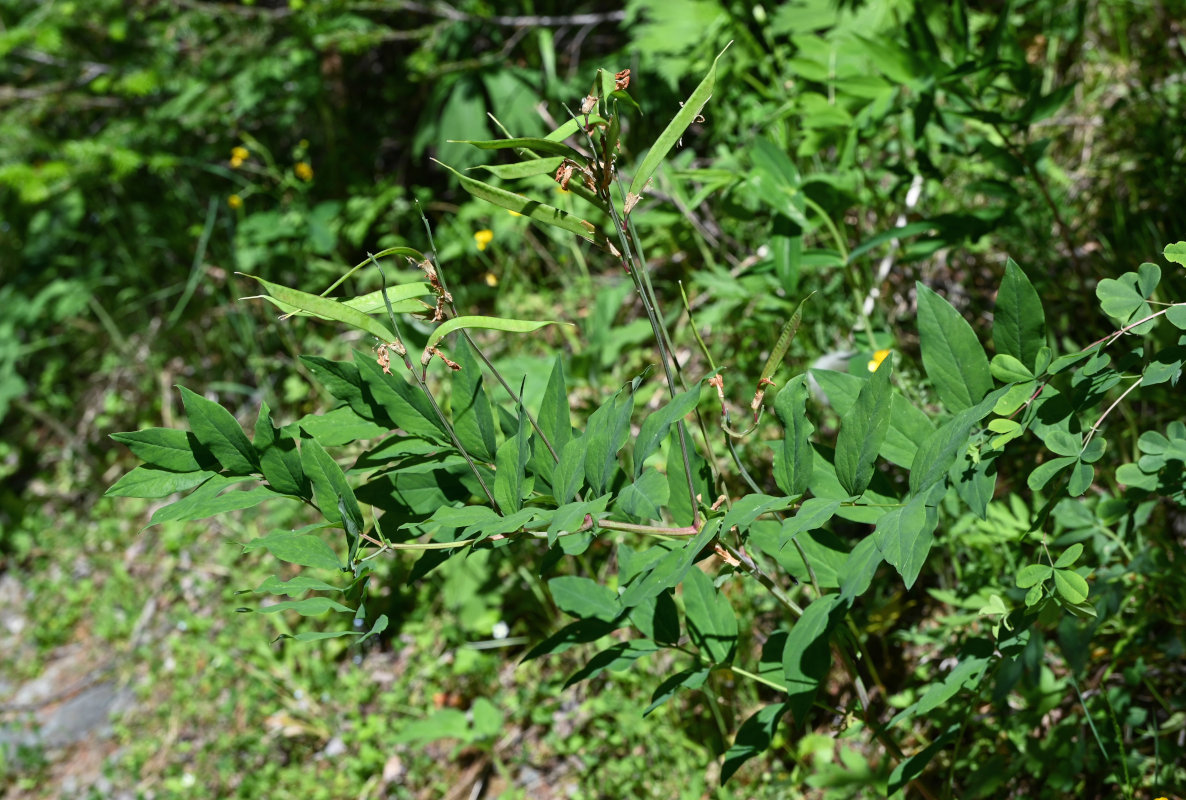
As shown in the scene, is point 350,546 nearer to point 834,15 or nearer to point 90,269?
point 834,15

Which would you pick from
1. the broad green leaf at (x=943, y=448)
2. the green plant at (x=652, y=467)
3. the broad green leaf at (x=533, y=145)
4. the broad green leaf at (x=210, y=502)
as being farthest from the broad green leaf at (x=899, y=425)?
the broad green leaf at (x=210, y=502)

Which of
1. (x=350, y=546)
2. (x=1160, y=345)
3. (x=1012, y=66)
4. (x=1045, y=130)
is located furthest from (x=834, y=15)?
(x=350, y=546)

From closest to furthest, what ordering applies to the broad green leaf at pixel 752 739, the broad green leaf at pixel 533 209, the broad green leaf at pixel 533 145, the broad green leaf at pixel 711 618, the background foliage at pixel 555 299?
1. the broad green leaf at pixel 533 145
2. the broad green leaf at pixel 533 209
3. the broad green leaf at pixel 752 739
4. the broad green leaf at pixel 711 618
5. the background foliage at pixel 555 299

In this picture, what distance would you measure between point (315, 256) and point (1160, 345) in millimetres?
3849

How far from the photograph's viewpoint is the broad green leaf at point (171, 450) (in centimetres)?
108

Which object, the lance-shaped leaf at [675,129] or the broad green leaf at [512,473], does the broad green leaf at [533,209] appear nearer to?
the lance-shaped leaf at [675,129]

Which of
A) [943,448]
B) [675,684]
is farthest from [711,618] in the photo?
[943,448]

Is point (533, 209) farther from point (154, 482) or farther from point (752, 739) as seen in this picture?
point (752, 739)

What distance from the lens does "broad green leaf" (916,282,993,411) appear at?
111 centimetres

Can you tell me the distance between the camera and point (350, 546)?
40.4 inches

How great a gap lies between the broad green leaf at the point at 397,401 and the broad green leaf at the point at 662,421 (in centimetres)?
27

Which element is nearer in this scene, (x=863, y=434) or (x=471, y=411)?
(x=863, y=434)

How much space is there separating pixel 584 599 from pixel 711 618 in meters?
0.19

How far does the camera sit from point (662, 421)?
992mm
